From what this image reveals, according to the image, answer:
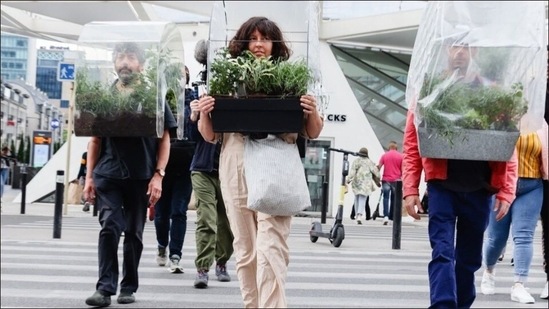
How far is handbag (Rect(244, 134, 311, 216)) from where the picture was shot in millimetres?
3848

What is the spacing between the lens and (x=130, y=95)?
437 centimetres

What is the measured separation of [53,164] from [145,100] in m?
19.4

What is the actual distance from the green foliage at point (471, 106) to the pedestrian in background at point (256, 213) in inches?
21.9

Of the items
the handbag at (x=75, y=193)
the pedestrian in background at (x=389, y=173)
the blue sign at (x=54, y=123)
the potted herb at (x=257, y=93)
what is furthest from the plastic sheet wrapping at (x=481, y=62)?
the handbag at (x=75, y=193)

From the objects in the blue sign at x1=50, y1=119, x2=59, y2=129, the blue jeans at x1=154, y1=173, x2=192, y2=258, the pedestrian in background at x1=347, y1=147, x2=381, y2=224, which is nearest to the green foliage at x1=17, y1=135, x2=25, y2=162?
the blue sign at x1=50, y1=119, x2=59, y2=129

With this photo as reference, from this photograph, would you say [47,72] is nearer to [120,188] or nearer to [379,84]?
[120,188]

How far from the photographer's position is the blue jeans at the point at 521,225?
19.9 ft

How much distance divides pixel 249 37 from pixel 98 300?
1.98 m

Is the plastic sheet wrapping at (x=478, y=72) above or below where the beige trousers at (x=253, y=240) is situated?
above

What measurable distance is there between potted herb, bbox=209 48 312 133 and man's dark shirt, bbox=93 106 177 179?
44.0 inches

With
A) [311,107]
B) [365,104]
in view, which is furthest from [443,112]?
[365,104]

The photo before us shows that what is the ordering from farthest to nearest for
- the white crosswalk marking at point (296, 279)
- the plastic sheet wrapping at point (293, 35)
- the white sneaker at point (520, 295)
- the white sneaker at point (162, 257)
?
the white sneaker at point (162, 257) < the white sneaker at point (520, 295) < the white crosswalk marking at point (296, 279) < the plastic sheet wrapping at point (293, 35)

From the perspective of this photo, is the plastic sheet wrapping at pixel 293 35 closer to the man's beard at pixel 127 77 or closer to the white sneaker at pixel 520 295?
the man's beard at pixel 127 77

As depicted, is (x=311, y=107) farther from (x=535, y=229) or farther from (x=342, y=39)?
(x=342, y=39)
